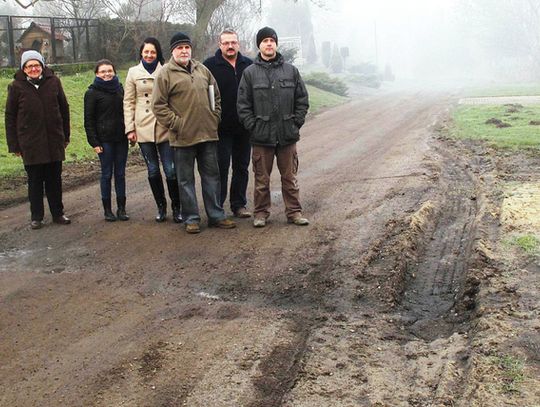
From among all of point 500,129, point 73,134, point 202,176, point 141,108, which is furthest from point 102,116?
point 500,129

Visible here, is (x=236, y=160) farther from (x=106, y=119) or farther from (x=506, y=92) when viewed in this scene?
(x=506, y=92)

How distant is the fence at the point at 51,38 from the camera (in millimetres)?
21906

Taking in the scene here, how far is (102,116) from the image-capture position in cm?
756

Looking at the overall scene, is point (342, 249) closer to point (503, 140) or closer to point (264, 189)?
point (264, 189)

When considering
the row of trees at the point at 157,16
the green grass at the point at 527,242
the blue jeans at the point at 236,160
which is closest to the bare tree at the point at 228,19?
the row of trees at the point at 157,16

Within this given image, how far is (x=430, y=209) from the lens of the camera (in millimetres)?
7621

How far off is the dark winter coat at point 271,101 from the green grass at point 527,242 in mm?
2539

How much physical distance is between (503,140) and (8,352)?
430 inches

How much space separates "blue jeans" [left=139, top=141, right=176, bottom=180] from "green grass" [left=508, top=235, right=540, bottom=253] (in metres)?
3.73

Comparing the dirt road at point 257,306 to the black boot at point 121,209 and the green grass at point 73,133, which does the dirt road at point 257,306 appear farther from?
the green grass at point 73,133

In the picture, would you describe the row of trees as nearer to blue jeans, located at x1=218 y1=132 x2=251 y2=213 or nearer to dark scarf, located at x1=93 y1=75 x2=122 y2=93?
dark scarf, located at x1=93 y1=75 x2=122 y2=93

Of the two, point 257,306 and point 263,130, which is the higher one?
point 263,130

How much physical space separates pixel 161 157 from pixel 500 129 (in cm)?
984

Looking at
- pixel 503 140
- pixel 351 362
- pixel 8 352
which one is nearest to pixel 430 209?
pixel 351 362
